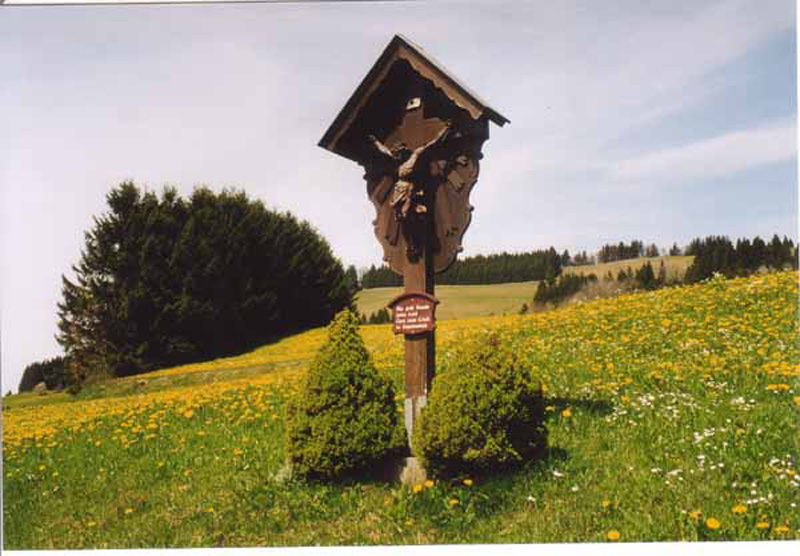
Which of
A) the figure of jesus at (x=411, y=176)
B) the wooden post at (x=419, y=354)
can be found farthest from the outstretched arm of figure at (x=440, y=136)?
the wooden post at (x=419, y=354)

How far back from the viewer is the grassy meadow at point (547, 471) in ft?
16.8

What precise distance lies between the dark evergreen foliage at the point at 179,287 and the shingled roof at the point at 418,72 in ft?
75.9

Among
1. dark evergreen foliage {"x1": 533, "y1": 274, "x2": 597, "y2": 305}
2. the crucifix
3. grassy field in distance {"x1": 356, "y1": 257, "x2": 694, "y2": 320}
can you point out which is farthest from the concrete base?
dark evergreen foliage {"x1": 533, "y1": 274, "x2": 597, "y2": 305}

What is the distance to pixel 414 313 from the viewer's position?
639 centimetres

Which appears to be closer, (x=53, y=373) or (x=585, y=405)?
(x=585, y=405)

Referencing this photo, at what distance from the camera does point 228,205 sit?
→ 3316 cm

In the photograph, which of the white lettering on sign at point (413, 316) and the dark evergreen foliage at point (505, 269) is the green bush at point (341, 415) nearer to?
the white lettering on sign at point (413, 316)

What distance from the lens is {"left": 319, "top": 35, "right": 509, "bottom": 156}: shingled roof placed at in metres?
6.05

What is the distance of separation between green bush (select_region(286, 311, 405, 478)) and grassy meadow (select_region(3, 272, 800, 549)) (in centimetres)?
30

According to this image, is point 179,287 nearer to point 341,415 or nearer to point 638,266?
point 638,266

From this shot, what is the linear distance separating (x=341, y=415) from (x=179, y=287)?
25.5 metres

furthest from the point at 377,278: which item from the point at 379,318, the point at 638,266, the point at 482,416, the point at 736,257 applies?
the point at 482,416

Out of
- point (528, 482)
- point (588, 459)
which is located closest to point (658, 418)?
point (588, 459)

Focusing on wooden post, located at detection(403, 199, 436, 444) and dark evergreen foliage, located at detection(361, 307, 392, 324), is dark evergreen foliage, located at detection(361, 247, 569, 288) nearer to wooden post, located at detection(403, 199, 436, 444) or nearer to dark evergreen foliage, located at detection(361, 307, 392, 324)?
dark evergreen foliage, located at detection(361, 307, 392, 324)
